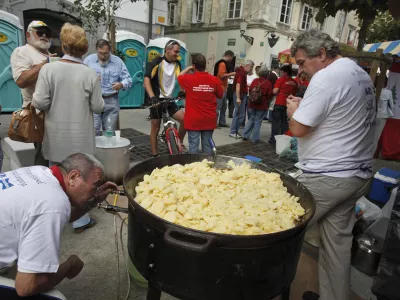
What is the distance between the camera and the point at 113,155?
13.1 feet

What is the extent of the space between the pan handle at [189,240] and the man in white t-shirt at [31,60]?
2457mm

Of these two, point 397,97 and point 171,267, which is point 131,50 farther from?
point 171,267

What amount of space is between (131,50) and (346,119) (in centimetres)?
852

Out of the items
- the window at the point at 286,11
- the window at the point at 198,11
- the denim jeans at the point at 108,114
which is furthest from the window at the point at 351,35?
the denim jeans at the point at 108,114

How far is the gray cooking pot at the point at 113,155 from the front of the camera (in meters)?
3.92

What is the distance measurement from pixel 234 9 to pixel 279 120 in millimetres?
14828

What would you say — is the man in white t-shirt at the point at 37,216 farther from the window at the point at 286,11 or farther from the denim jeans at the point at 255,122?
the window at the point at 286,11

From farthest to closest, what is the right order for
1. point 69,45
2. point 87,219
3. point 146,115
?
point 146,115 → point 87,219 → point 69,45

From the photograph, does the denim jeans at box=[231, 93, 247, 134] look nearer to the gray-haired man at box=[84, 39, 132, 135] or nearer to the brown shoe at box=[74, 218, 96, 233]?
the gray-haired man at box=[84, 39, 132, 135]

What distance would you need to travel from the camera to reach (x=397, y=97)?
6137 millimetres

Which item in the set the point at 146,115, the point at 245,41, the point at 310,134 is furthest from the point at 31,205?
the point at 245,41

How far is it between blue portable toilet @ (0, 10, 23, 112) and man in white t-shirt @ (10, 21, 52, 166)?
15.9ft

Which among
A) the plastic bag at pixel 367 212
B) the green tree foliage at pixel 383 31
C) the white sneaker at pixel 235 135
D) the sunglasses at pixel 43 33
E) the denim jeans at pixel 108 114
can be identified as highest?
the green tree foliage at pixel 383 31

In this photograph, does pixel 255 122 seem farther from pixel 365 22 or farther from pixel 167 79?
pixel 365 22
